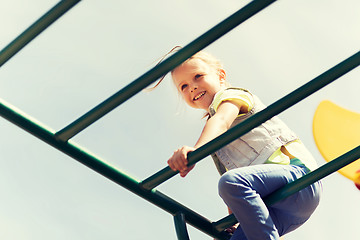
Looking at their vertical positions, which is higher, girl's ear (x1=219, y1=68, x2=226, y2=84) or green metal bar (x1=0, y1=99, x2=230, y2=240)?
girl's ear (x1=219, y1=68, x2=226, y2=84)

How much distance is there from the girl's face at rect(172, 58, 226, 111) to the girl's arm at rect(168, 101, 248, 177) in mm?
280

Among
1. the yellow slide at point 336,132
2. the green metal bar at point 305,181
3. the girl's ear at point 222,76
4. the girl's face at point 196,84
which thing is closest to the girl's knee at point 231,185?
the green metal bar at point 305,181

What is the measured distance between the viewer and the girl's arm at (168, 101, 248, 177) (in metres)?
2.07

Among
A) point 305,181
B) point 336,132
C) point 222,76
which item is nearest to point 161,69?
point 305,181

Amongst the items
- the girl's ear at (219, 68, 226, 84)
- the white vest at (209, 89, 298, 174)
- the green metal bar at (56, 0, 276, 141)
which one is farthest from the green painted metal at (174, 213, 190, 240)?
the girl's ear at (219, 68, 226, 84)

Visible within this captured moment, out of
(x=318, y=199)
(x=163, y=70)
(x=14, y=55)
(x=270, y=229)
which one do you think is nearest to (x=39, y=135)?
(x=14, y=55)

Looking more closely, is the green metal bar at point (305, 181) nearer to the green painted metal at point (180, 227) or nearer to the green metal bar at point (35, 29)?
the green painted metal at point (180, 227)

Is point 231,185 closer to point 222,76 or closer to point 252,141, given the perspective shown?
point 252,141

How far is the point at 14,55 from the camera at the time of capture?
189cm

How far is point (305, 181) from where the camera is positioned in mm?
2105

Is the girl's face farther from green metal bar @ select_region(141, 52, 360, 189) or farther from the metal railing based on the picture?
green metal bar @ select_region(141, 52, 360, 189)

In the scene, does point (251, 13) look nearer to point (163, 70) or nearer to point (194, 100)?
point (163, 70)

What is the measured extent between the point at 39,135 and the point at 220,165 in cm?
80

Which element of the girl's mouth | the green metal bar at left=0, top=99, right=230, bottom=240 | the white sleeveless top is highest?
the girl's mouth
